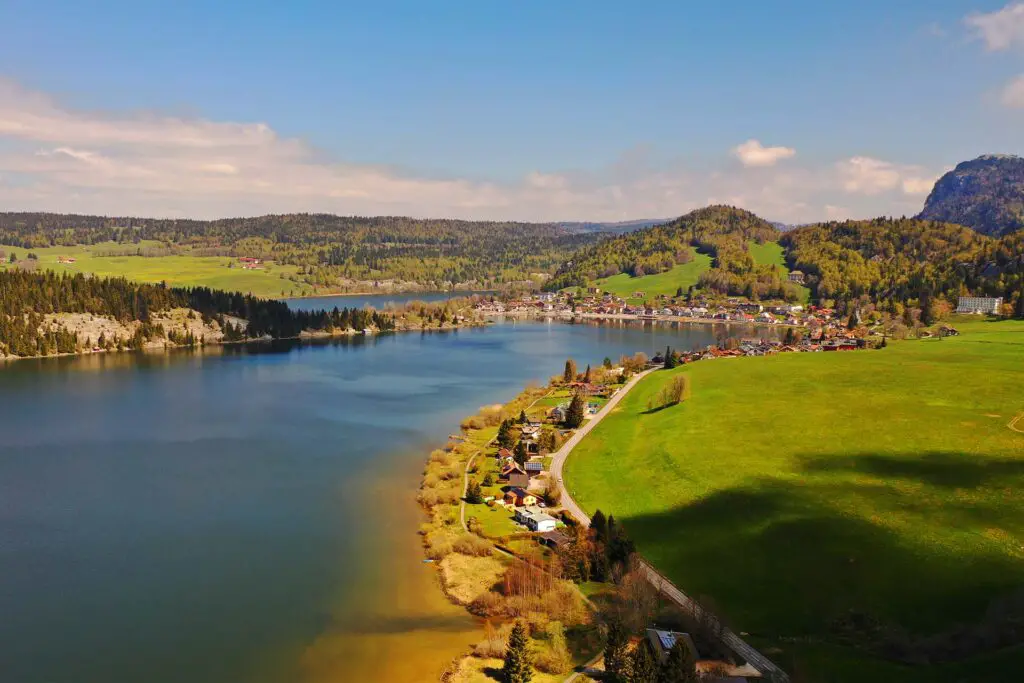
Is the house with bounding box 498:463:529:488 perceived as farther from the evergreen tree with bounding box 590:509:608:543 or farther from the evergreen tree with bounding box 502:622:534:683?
the evergreen tree with bounding box 502:622:534:683

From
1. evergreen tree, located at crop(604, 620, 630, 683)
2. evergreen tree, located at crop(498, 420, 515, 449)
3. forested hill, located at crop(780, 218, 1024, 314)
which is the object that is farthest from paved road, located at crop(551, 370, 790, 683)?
forested hill, located at crop(780, 218, 1024, 314)

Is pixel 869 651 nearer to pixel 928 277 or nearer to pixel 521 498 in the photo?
pixel 521 498

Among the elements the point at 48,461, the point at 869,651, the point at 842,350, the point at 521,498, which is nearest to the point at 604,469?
the point at 521,498

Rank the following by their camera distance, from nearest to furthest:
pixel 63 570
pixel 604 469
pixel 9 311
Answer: pixel 63 570, pixel 604 469, pixel 9 311

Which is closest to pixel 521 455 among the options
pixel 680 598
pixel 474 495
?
pixel 474 495

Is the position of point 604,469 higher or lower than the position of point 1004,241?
lower

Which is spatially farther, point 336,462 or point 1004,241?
point 1004,241

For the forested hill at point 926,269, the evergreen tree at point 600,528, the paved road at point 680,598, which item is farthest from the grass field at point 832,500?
the forested hill at point 926,269

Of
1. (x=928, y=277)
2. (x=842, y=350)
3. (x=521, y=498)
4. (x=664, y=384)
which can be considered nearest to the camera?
(x=521, y=498)
